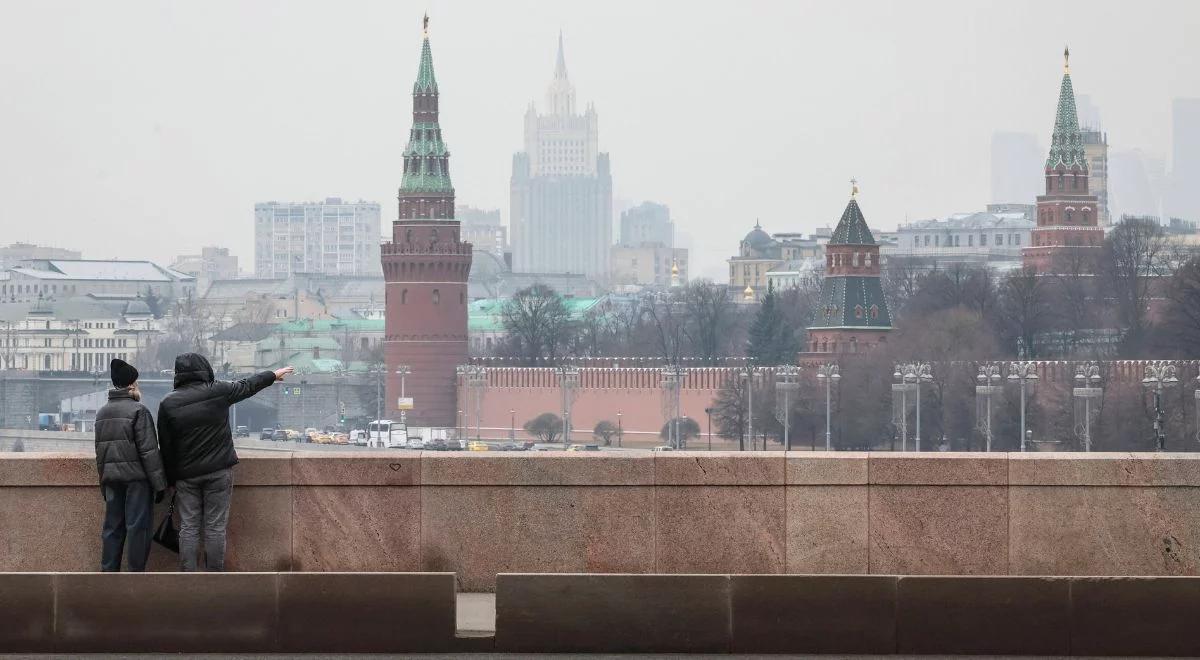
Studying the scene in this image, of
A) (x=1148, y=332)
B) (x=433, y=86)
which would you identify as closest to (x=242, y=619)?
(x=1148, y=332)

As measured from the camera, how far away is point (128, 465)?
13.7 meters

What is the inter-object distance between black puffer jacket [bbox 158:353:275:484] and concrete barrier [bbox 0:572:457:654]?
0.53 metres

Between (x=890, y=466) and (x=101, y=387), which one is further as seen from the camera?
(x=101, y=387)

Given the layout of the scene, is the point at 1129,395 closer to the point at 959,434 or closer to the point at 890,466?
the point at 959,434

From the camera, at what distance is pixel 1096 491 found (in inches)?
557

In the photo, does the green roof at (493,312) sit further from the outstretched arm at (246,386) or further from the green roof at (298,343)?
the outstretched arm at (246,386)

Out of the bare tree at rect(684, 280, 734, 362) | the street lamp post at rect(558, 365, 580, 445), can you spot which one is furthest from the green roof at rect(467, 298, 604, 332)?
the street lamp post at rect(558, 365, 580, 445)

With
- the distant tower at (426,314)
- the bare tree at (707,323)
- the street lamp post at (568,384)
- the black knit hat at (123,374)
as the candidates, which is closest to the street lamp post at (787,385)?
the street lamp post at (568,384)

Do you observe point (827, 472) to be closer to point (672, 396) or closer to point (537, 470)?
point (537, 470)

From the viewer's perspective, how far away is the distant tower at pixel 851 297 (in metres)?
109

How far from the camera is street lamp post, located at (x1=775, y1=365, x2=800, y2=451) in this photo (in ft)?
298

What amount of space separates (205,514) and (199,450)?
33 cm

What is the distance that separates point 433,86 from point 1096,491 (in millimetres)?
106152

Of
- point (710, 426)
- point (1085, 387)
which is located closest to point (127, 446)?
point (1085, 387)
